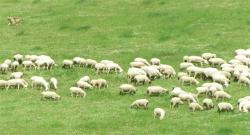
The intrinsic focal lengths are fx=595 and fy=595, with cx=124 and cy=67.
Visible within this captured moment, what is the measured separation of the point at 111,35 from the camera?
1725 inches

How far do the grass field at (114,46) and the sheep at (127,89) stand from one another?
32 cm

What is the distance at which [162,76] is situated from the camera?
32.6m

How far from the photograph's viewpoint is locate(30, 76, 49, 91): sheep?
3024 centimetres

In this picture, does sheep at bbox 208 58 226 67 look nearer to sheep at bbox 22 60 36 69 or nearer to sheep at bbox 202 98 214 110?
sheep at bbox 202 98 214 110

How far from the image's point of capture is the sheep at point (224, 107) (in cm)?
2567

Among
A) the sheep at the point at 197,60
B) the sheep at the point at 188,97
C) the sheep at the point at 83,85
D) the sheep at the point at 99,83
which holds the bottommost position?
the sheep at the point at 188,97

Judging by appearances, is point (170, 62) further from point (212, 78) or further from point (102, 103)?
point (102, 103)

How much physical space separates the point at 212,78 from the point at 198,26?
44.8 feet

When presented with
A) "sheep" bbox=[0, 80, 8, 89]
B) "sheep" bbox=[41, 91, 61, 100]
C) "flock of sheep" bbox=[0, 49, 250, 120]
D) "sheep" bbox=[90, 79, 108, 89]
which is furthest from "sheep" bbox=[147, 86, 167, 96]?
"sheep" bbox=[0, 80, 8, 89]

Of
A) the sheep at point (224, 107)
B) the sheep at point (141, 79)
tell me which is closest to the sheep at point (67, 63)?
the sheep at point (141, 79)

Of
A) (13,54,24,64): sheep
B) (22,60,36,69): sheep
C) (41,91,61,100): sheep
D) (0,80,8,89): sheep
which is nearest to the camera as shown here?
(41,91,61,100): sheep

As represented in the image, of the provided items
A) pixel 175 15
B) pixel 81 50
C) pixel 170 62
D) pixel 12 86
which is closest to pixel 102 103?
pixel 12 86

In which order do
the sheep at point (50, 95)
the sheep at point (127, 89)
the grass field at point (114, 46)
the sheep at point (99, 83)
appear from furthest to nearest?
the sheep at point (99, 83) < the sheep at point (127, 89) < the sheep at point (50, 95) < the grass field at point (114, 46)

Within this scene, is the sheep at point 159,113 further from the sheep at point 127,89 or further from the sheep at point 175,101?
the sheep at point 127,89
